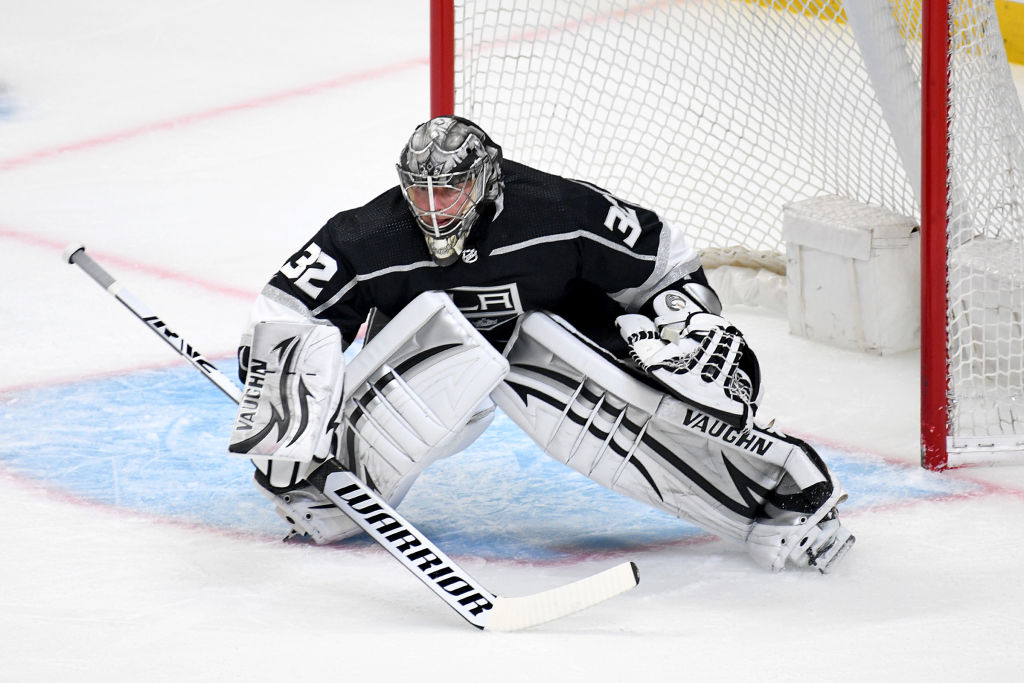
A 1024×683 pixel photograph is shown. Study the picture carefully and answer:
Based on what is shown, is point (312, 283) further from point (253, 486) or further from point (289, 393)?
point (253, 486)

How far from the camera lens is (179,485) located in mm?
3318

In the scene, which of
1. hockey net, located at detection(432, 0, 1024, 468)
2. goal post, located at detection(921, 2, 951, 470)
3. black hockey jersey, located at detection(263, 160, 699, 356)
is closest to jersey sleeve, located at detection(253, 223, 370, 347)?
black hockey jersey, located at detection(263, 160, 699, 356)

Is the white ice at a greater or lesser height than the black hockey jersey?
lesser

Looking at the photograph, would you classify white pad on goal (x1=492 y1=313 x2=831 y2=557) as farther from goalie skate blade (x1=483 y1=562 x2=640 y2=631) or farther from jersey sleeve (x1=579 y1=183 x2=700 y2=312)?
goalie skate blade (x1=483 y1=562 x2=640 y2=631)

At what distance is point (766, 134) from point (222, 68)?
9.77ft

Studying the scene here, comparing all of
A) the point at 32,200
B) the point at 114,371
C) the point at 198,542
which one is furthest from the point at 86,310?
the point at 198,542

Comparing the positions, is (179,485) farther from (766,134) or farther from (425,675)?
(766,134)

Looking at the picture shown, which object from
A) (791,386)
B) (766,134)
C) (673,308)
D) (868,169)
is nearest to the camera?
(673,308)

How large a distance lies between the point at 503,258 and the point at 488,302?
3.8 inches

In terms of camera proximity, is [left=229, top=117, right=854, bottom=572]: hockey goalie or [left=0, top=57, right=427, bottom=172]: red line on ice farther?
[left=0, top=57, right=427, bottom=172]: red line on ice

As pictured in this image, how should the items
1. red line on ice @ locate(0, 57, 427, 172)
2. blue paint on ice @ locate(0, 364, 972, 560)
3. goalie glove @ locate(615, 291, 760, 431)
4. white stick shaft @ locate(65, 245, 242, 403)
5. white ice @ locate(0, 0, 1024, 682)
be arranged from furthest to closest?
red line on ice @ locate(0, 57, 427, 172), white stick shaft @ locate(65, 245, 242, 403), blue paint on ice @ locate(0, 364, 972, 560), goalie glove @ locate(615, 291, 760, 431), white ice @ locate(0, 0, 1024, 682)

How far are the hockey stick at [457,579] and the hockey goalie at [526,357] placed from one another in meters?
0.10

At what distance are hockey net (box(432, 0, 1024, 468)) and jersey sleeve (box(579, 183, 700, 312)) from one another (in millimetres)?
647

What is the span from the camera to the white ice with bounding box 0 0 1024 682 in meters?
2.51
